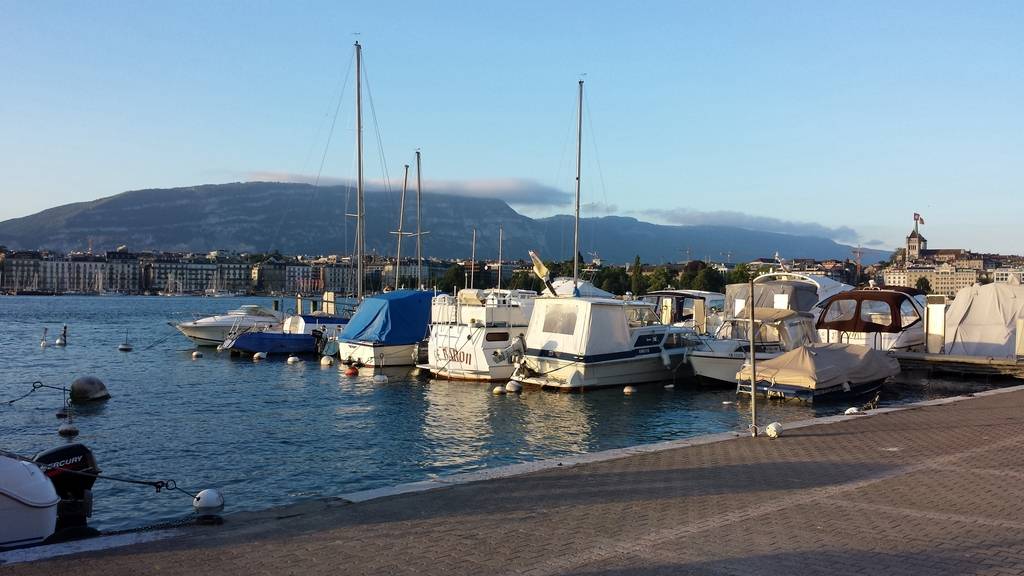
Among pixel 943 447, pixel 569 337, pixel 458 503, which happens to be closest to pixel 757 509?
pixel 458 503

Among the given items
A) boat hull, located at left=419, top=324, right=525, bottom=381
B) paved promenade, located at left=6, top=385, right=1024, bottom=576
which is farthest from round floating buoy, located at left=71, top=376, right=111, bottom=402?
paved promenade, located at left=6, top=385, right=1024, bottom=576

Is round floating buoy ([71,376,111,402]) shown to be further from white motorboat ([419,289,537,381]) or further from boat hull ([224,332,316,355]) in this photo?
boat hull ([224,332,316,355])

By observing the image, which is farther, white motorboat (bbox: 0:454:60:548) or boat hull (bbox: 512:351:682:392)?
boat hull (bbox: 512:351:682:392)

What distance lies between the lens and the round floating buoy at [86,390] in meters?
28.3

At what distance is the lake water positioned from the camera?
1673 cm

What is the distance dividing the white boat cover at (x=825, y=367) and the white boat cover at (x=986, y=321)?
11.4 meters

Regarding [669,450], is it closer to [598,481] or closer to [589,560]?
[598,481]

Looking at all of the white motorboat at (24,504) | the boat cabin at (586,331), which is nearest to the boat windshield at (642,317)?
the boat cabin at (586,331)

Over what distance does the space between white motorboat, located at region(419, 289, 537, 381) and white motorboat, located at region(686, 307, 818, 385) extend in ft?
24.2

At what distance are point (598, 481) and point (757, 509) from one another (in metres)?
2.46

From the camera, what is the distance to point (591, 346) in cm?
3111

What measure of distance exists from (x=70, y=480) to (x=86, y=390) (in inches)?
741

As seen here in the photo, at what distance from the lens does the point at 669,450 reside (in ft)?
47.5

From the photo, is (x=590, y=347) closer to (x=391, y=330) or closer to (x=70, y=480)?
(x=391, y=330)
